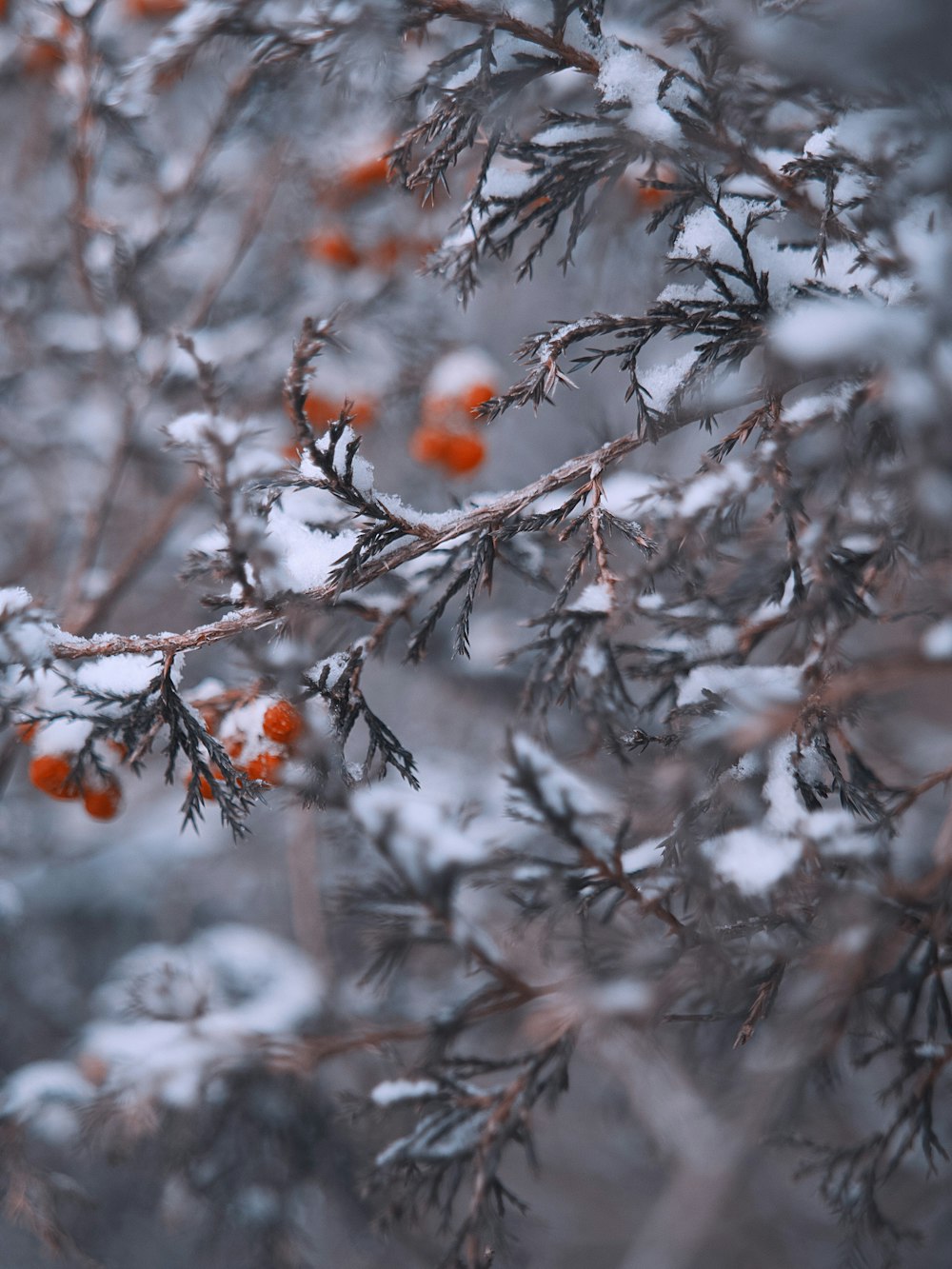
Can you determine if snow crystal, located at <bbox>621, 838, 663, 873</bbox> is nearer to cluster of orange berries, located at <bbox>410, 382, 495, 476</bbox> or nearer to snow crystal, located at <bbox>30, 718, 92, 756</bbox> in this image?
snow crystal, located at <bbox>30, 718, 92, 756</bbox>

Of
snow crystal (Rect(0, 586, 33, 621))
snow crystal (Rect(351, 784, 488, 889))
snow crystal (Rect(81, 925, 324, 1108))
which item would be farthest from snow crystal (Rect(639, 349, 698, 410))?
snow crystal (Rect(81, 925, 324, 1108))

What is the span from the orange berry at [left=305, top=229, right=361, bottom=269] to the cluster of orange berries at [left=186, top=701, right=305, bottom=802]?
2911 millimetres

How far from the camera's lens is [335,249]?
385 cm

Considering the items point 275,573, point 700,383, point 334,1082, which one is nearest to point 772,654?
point 334,1082

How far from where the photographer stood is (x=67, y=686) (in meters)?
1.53

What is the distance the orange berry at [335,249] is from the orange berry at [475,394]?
126 cm

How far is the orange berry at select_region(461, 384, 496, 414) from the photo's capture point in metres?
3.02

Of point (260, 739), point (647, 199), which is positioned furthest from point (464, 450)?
point (260, 739)

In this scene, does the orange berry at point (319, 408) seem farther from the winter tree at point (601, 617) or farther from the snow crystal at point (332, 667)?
the snow crystal at point (332, 667)

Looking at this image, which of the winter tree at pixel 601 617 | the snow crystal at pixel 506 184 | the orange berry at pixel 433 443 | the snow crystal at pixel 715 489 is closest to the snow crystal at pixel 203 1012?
the winter tree at pixel 601 617

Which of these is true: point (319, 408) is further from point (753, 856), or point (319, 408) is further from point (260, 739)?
point (753, 856)

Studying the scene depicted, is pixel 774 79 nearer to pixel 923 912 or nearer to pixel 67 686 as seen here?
pixel 923 912

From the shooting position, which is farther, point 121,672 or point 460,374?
point 460,374

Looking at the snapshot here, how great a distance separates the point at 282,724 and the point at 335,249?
302cm
